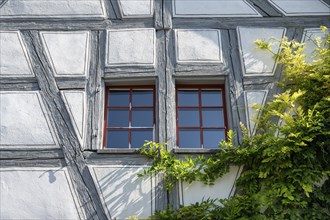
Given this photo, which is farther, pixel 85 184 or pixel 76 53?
pixel 76 53

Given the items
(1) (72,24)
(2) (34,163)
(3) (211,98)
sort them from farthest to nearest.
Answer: (1) (72,24), (3) (211,98), (2) (34,163)

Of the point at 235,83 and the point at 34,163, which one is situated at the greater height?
the point at 235,83

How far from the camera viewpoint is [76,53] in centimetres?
586

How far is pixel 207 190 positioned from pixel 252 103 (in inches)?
43.0

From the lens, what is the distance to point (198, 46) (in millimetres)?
5918

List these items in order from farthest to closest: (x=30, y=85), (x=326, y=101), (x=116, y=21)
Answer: (x=116, y=21)
(x=30, y=85)
(x=326, y=101)

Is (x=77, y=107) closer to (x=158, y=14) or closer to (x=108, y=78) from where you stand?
(x=108, y=78)

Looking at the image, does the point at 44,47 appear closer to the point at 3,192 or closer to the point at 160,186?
the point at 3,192

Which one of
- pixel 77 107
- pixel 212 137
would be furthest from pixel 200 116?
pixel 77 107

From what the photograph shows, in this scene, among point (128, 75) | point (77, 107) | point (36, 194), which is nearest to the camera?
point (36, 194)

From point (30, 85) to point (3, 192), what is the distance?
3.97 feet

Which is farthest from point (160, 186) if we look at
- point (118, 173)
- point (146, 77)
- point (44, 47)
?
point (44, 47)

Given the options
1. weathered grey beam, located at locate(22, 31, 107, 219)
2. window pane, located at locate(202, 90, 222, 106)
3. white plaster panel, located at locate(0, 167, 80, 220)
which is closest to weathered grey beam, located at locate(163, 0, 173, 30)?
window pane, located at locate(202, 90, 222, 106)

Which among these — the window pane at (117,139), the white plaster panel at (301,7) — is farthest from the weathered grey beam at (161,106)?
the white plaster panel at (301,7)
